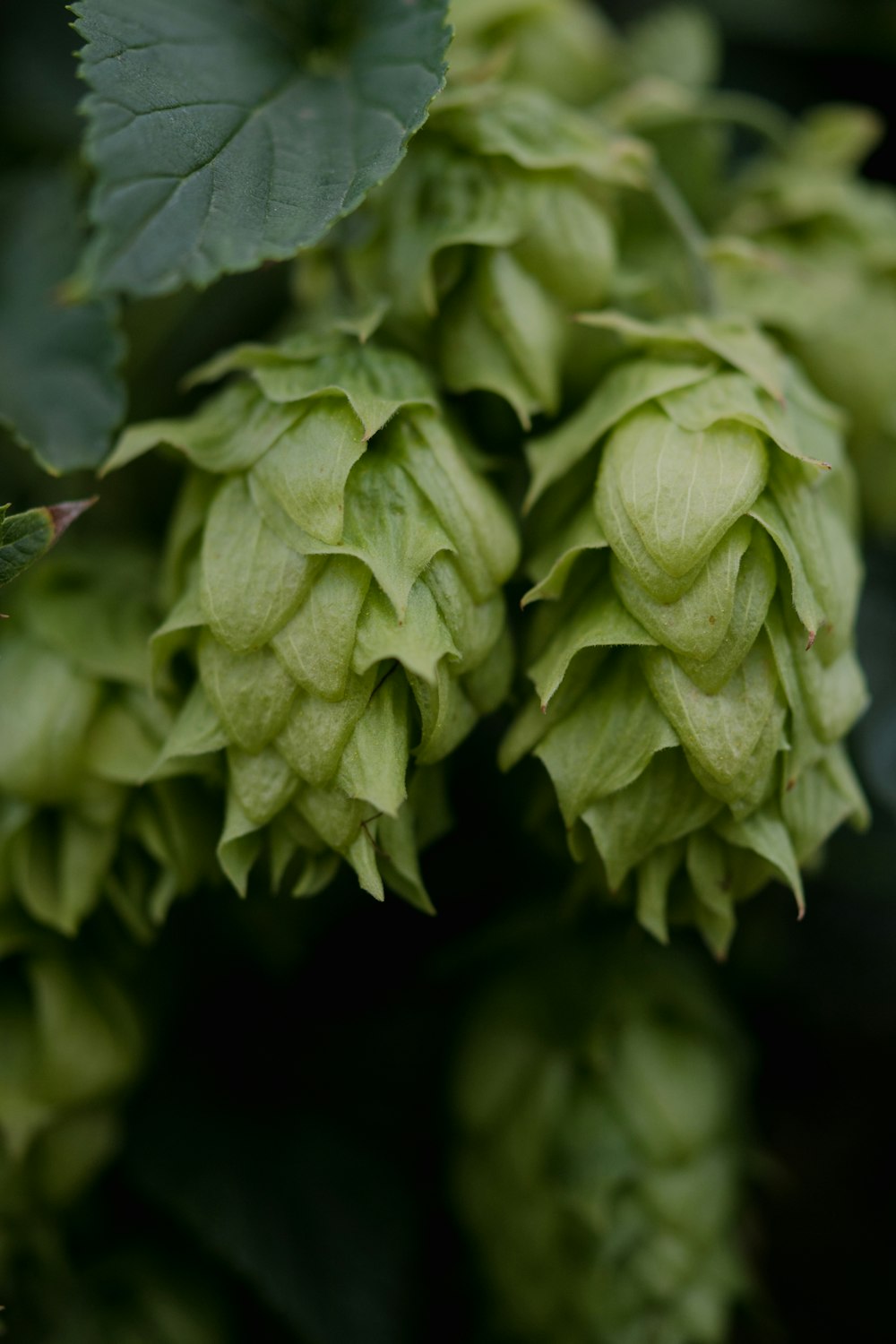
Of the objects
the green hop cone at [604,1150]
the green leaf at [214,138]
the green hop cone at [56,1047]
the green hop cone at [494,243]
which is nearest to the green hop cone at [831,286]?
the green hop cone at [494,243]

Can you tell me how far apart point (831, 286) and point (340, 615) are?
48 cm

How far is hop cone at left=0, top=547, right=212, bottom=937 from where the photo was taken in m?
0.74

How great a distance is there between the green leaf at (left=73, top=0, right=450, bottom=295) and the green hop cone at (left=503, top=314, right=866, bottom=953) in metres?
0.17

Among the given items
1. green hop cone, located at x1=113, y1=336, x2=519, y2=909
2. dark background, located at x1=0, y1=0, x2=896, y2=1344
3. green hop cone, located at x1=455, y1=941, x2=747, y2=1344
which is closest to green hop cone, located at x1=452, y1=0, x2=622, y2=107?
dark background, located at x1=0, y1=0, x2=896, y2=1344

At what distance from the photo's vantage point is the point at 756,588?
64cm

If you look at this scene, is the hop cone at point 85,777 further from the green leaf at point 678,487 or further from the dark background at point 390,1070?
the green leaf at point 678,487

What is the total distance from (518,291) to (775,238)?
315 mm

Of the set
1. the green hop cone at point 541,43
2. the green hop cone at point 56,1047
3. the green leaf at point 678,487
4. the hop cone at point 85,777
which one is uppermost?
the green hop cone at point 541,43

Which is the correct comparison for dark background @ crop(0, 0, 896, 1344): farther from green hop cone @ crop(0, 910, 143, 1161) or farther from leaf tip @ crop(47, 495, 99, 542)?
leaf tip @ crop(47, 495, 99, 542)

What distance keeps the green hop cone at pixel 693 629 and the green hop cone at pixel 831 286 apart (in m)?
0.15

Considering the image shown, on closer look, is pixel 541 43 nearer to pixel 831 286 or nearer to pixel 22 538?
pixel 831 286

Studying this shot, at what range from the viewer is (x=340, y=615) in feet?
2.04

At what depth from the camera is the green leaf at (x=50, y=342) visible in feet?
2.64

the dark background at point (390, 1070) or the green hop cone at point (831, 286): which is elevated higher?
the green hop cone at point (831, 286)
